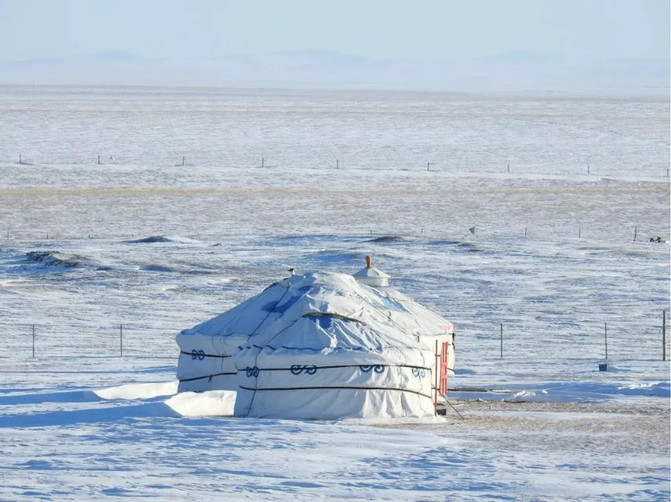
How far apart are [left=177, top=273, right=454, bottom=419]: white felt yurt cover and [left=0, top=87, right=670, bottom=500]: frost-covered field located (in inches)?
21.9

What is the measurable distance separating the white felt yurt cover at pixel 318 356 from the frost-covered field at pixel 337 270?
56cm

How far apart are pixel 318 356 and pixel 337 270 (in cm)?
1692

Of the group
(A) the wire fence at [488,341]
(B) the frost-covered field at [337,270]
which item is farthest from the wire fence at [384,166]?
(A) the wire fence at [488,341]

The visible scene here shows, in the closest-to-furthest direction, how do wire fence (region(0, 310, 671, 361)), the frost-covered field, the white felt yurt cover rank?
1. the frost-covered field
2. the white felt yurt cover
3. wire fence (region(0, 310, 671, 361))

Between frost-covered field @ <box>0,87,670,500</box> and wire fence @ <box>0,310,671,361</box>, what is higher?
frost-covered field @ <box>0,87,670,500</box>

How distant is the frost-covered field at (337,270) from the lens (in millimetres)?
17078

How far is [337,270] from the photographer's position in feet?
124

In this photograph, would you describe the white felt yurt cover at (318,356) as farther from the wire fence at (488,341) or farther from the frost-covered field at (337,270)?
the wire fence at (488,341)

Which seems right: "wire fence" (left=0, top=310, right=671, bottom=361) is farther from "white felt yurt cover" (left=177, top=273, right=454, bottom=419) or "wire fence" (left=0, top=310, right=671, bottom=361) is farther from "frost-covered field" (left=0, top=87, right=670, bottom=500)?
"white felt yurt cover" (left=177, top=273, right=454, bottom=419)

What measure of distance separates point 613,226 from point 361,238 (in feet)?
31.0

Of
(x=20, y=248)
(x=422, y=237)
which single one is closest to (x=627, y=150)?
(x=422, y=237)

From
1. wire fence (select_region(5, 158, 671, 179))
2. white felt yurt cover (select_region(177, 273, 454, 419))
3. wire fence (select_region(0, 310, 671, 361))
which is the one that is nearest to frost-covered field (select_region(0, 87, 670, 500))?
wire fence (select_region(0, 310, 671, 361))

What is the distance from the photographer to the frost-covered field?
1708cm

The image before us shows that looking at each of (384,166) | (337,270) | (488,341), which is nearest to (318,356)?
(488,341)
